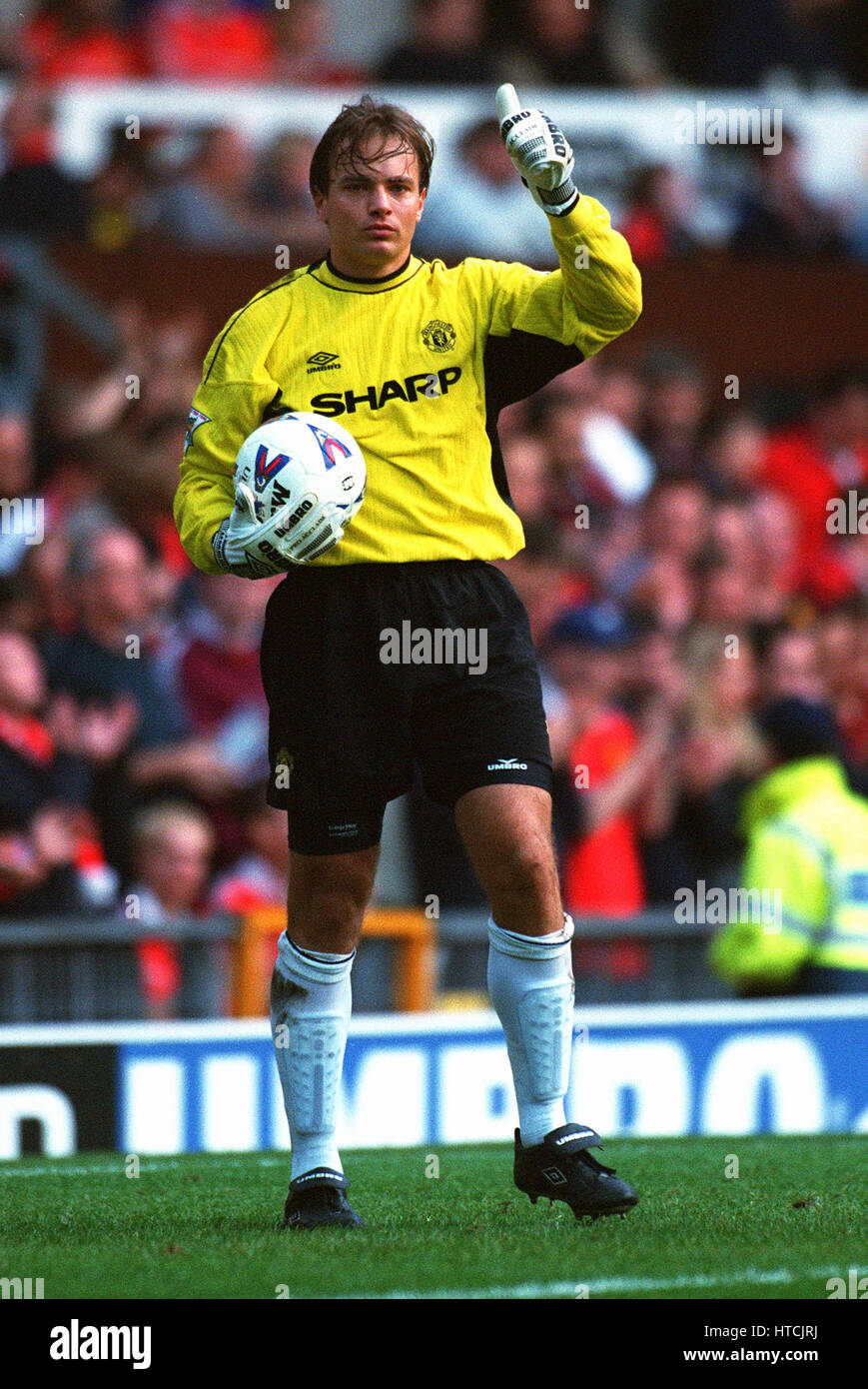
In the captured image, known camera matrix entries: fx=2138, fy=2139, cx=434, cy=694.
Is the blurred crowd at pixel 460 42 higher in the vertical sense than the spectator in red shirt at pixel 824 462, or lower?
higher

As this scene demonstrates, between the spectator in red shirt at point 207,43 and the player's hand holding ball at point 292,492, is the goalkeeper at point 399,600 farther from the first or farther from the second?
the spectator in red shirt at point 207,43

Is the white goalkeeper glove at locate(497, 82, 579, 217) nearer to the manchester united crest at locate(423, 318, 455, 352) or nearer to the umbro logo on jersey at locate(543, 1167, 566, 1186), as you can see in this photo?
the manchester united crest at locate(423, 318, 455, 352)

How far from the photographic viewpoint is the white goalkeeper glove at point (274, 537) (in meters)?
4.78

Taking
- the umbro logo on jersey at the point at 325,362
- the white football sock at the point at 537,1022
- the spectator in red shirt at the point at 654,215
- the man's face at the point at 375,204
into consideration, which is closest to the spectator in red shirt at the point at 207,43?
the spectator in red shirt at the point at 654,215

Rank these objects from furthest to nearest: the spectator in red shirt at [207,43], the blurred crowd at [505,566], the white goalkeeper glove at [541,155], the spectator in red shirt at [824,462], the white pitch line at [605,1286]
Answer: the spectator in red shirt at [207,43], the spectator in red shirt at [824,462], the blurred crowd at [505,566], the white goalkeeper glove at [541,155], the white pitch line at [605,1286]

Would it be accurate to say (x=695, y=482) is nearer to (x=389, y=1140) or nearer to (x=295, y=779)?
(x=389, y=1140)

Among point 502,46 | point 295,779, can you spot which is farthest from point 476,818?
point 502,46

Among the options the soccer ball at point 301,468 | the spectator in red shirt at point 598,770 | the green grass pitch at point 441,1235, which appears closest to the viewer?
the green grass pitch at point 441,1235

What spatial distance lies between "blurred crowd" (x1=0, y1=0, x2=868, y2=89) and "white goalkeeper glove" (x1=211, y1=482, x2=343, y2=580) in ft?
26.6

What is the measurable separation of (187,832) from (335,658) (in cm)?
390

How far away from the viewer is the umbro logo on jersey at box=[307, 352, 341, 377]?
509 centimetres

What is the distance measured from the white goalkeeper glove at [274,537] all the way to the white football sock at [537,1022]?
1040 millimetres

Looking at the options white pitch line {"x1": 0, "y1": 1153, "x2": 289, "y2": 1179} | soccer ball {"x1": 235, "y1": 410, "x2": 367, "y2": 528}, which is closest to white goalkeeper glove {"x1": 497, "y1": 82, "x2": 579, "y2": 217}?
soccer ball {"x1": 235, "y1": 410, "x2": 367, "y2": 528}

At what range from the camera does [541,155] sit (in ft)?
15.8
